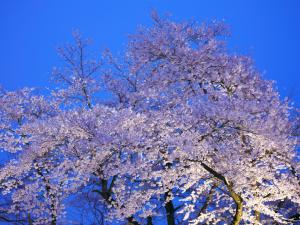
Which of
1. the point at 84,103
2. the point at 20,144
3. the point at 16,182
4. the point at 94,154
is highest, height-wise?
the point at 84,103

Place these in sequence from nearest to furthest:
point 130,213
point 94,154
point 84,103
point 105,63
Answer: point 94,154, point 130,213, point 84,103, point 105,63

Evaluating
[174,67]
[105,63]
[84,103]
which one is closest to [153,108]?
[174,67]

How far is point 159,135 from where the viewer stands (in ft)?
40.7

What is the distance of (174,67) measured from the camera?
16.5 m

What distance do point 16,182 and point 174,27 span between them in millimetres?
9950

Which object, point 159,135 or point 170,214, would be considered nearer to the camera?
point 159,135

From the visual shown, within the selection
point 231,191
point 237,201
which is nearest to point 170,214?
point 237,201

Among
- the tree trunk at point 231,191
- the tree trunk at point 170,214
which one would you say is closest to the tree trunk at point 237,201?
the tree trunk at point 231,191

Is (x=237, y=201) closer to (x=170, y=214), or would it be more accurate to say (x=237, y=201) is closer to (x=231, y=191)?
(x=231, y=191)

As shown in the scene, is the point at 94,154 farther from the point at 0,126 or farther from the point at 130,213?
the point at 0,126

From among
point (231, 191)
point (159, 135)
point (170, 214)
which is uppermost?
point (159, 135)

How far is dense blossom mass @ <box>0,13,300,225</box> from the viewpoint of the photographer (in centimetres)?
1139

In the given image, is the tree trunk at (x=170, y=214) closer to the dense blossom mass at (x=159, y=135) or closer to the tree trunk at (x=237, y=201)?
the dense blossom mass at (x=159, y=135)

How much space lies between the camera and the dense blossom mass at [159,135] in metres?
11.4
